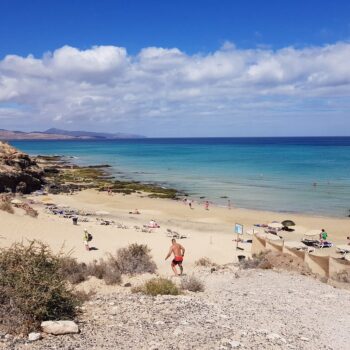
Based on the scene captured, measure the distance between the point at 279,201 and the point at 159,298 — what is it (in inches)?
1321

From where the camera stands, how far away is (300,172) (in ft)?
224

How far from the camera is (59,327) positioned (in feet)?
25.6

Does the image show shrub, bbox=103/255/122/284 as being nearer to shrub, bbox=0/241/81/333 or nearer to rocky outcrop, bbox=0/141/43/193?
shrub, bbox=0/241/81/333

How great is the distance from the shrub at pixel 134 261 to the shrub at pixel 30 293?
17.1 ft

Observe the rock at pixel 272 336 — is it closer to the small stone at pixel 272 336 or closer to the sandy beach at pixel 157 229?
the small stone at pixel 272 336

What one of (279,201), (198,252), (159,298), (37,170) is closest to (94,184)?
(37,170)

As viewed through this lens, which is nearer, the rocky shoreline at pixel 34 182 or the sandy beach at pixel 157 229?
the sandy beach at pixel 157 229

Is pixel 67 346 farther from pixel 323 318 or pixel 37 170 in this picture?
pixel 37 170

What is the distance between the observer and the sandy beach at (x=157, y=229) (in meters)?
19.7

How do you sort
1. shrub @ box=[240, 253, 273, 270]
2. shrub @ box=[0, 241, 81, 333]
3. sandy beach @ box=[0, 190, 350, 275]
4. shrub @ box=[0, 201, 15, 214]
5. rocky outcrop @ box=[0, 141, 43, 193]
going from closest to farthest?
Result: 1. shrub @ box=[0, 241, 81, 333]
2. shrub @ box=[240, 253, 273, 270]
3. sandy beach @ box=[0, 190, 350, 275]
4. shrub @ box=[0, 201, 15, 214]
5. rocky outcrop @ box=[0, 141, 43, 193]

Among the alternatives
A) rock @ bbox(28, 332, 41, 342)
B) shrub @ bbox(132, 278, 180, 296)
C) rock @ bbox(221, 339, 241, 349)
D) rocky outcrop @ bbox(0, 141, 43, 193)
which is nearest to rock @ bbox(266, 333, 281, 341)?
rock @ bbox(221, 339, 241, 349)

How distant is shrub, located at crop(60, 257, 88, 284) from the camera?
12219mm

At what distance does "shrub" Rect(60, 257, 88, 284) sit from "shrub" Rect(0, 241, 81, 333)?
3242mm

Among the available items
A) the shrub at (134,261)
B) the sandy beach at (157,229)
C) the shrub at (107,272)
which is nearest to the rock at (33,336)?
the shrub at (107,272)
